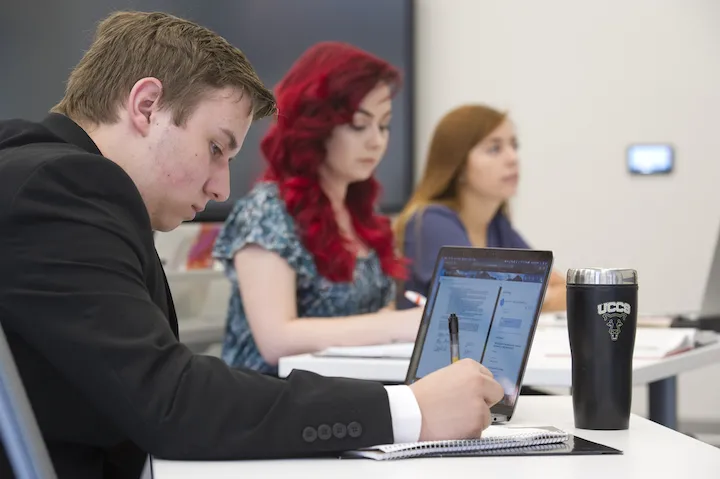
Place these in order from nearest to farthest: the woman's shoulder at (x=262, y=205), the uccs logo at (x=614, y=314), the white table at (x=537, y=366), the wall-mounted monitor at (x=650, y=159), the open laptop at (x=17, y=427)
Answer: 1. the open laptop at (x=17, y=427)
2. the uccs logo at (x=614, y=314)
3. the white table at (x=537, y=366)
4. the woman's shoulder at (x=262, y=205)
5. the wall-mounted monitor at (x=650, y=159)

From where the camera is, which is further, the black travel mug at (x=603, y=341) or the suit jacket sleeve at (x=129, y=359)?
the black travel mug at (x=603, y=341)

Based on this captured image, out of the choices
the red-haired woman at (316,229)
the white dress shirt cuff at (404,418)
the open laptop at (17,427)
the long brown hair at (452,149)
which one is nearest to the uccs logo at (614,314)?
the white dress shirt cuff at (404,418)

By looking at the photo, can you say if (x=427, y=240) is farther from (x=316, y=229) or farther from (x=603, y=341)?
(x=603, y=341)

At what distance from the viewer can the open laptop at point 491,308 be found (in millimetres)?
1327

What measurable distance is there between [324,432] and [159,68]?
1.66ft

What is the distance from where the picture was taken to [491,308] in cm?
137

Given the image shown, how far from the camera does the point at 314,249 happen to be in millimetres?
2518

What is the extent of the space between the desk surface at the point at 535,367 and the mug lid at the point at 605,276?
1.83ft

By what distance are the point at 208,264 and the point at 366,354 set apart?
1.92 m

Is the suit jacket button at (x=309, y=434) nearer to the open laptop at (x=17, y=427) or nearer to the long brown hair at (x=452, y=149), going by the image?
the open laptop at (x=17, y=427)

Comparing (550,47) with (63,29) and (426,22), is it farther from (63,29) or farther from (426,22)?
(63,29)

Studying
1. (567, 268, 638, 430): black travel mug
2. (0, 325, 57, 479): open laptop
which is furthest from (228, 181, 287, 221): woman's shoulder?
(0, 325, 57, 479): open laptop

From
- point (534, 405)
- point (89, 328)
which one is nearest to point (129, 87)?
point (89, 328)

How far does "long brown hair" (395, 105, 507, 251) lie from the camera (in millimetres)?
3416
